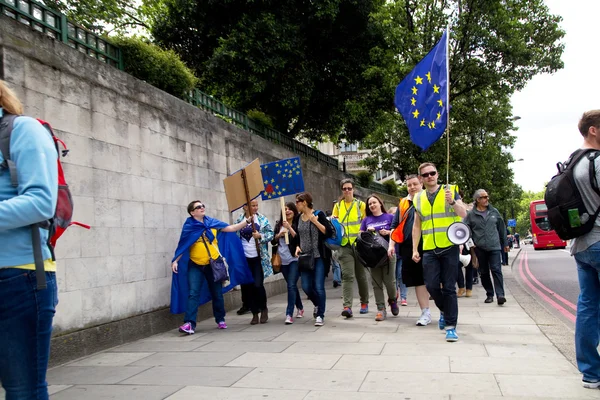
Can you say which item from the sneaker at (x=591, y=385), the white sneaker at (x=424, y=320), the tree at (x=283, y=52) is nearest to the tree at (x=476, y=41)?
the tree at (x=283, y=52)

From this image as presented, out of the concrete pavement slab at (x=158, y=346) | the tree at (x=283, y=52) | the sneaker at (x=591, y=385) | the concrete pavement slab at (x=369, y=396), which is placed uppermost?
the tree at (x=283, y=52)

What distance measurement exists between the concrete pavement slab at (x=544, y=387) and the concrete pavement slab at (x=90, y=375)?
10.4 ft

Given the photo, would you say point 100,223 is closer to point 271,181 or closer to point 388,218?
point 271,181

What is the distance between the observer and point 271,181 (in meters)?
8.30

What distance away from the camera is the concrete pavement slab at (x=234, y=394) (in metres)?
3.77

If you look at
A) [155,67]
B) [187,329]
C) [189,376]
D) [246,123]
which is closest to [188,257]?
[187,329]

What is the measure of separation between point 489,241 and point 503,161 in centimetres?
2626

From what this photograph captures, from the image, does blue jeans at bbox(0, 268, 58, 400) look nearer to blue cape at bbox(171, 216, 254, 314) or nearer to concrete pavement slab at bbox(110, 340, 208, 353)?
concrete pavement slab at bbox(110, 340, 208, 353)

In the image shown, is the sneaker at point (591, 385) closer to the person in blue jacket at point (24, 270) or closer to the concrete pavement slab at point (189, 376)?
the concrete pavement slab at point (189, 376)

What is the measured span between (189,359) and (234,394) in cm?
146

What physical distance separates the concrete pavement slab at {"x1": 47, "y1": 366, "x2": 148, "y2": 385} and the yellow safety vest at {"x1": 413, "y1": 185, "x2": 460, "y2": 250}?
3.23 m

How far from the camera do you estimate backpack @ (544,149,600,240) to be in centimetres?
355

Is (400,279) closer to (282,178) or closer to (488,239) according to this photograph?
(488,239)

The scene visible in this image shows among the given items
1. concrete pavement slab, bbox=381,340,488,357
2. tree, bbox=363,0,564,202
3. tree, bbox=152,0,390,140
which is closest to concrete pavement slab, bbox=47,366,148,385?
concrete pavement slab, bbox=381,340,488,357
